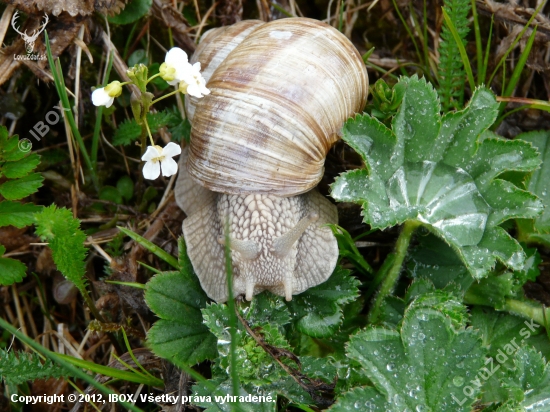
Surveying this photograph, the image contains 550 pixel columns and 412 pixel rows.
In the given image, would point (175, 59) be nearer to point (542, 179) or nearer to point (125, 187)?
point (125, 187)

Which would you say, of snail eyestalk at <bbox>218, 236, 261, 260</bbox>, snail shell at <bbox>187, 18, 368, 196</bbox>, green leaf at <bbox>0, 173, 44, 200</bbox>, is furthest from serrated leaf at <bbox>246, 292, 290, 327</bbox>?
green leaf at <bbox>0, 173, 44, 200</bbox>

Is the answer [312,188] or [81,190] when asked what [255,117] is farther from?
[81,190]

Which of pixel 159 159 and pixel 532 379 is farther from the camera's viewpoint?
pixel 159 159

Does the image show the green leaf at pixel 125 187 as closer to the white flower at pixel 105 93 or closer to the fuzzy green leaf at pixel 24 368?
the white flower at pixel 105 93

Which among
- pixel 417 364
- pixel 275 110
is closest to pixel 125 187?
pixel 275 110

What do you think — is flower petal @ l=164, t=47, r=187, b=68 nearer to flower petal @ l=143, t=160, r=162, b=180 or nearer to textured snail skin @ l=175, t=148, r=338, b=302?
flower petal @ l=143, t=160, r=162, b=180
